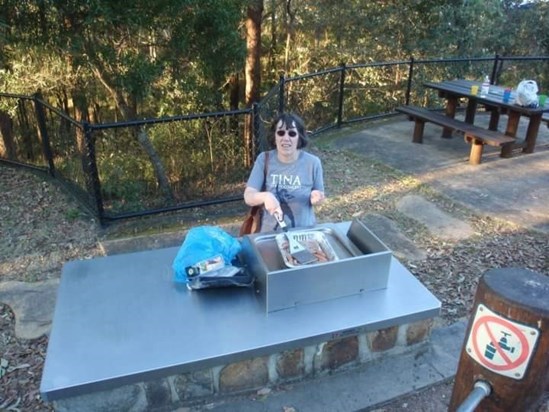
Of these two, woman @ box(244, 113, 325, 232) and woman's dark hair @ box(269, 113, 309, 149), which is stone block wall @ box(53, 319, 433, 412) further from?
woman's dark hair @ box(269, 113, 309, 149)

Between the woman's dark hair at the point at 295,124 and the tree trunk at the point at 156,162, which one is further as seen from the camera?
the tree trunk at the point at 156,162

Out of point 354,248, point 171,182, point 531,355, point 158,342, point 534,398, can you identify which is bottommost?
point 171,182

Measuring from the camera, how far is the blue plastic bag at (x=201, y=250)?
2336 millimetres

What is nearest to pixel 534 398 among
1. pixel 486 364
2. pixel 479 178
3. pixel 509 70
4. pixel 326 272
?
pixel 486 364

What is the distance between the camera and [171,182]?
18.6 ft

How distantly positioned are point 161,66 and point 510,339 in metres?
4.92

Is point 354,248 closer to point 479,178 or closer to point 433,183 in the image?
point 433,183

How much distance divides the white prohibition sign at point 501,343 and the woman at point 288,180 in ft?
5.30

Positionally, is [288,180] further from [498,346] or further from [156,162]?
[156,162]

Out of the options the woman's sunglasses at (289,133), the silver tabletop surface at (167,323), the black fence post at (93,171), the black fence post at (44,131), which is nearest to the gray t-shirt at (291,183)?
the woman's sunglasses at (289,133)

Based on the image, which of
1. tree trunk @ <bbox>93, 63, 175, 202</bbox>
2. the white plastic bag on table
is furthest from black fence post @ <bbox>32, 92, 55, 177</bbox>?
the white plastic bag on table

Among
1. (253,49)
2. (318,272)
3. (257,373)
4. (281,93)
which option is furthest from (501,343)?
(253,49)

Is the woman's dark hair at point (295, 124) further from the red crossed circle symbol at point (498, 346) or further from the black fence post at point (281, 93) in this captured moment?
the black fence post at point (281, 93)

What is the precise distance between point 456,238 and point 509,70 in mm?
9678
